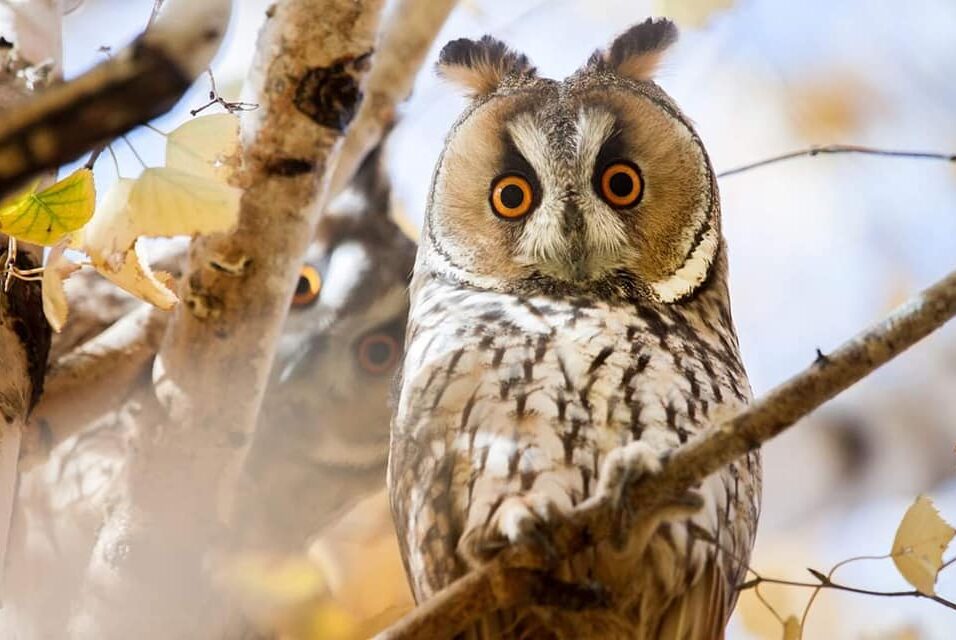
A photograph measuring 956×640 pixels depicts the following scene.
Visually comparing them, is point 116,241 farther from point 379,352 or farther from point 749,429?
point 379,352

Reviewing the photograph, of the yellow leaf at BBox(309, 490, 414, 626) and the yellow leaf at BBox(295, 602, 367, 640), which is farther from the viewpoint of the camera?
the yellow leaf at BBox(309, 490, 414, 626)

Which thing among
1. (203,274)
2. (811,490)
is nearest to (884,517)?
(811,490)

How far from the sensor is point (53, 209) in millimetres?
1188

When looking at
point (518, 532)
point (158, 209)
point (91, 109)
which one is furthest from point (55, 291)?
point (91, 109)

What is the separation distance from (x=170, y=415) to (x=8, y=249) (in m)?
0.42

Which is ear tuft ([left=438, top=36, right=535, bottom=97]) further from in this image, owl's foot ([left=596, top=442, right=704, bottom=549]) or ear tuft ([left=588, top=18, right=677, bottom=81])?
owl's foot ([left=596, top=442, right=704, bottom=549])

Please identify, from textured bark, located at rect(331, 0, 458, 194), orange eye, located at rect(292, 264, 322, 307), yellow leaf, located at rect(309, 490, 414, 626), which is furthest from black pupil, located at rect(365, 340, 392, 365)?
textured bark, located at rect(331, 0, 458, 194)

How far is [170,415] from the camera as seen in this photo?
183cm

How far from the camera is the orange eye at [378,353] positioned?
2.84 m

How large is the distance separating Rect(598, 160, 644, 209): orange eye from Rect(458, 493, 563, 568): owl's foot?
1.94 feet

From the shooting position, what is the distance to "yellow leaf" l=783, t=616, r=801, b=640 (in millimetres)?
1354

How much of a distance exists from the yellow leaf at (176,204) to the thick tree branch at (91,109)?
652mm

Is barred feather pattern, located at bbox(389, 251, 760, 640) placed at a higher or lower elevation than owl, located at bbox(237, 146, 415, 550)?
lower

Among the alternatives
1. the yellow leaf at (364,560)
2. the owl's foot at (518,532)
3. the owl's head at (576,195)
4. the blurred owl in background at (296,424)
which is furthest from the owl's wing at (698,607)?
the yellow leaf at (364,560)
